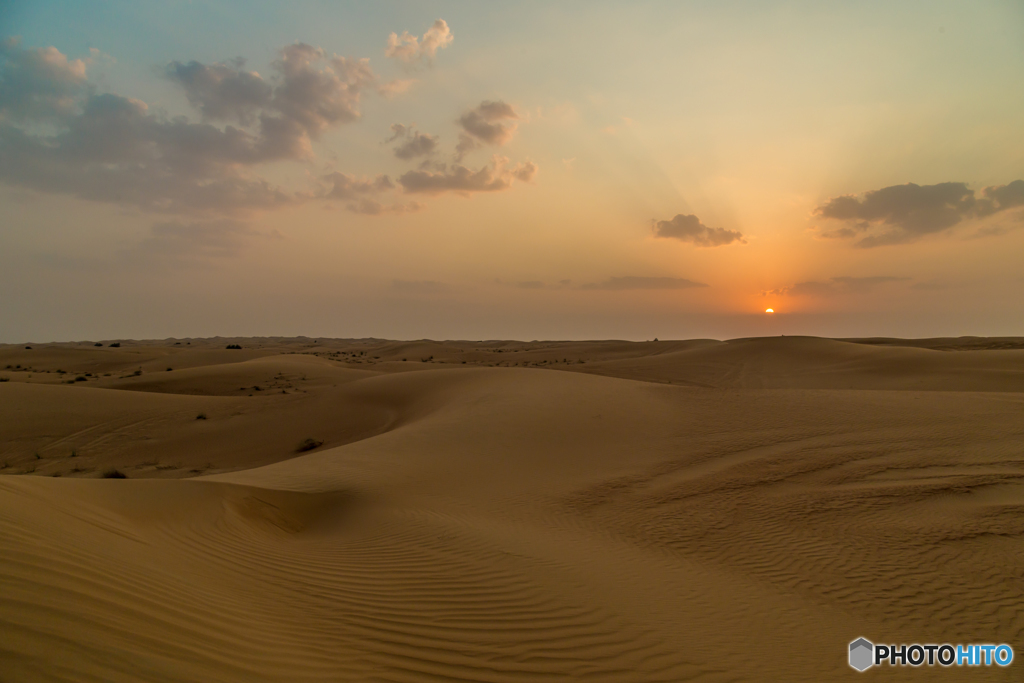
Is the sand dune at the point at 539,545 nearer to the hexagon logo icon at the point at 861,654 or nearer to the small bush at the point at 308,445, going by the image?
the hexagon logo icon at the point at 861,654

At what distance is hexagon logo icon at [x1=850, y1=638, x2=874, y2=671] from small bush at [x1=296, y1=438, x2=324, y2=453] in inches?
589

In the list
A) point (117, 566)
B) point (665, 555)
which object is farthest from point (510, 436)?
point (117, 566)

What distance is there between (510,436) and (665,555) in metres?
6.83

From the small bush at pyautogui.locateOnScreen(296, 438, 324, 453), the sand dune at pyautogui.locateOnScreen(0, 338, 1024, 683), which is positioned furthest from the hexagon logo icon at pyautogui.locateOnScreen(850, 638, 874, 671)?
the small bush at pyautogui.locateOnScreen(296, 438, 324, 453)

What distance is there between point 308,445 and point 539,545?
11.9m

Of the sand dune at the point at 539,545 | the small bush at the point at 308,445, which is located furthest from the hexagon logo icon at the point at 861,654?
the small bush at the point at 308,445

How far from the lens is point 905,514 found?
7.48 meters

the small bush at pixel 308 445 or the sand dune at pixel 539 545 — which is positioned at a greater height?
the sand dune at pixel 539 545

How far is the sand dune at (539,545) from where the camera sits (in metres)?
3.39

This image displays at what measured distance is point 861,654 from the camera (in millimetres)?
4535

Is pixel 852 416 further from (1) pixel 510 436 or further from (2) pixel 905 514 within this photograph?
(1) pixel 510 436

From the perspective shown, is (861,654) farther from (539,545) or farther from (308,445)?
(308,445)

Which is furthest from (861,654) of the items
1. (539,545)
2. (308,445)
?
(308,445)

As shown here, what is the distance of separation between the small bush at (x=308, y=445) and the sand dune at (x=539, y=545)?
98 cm
